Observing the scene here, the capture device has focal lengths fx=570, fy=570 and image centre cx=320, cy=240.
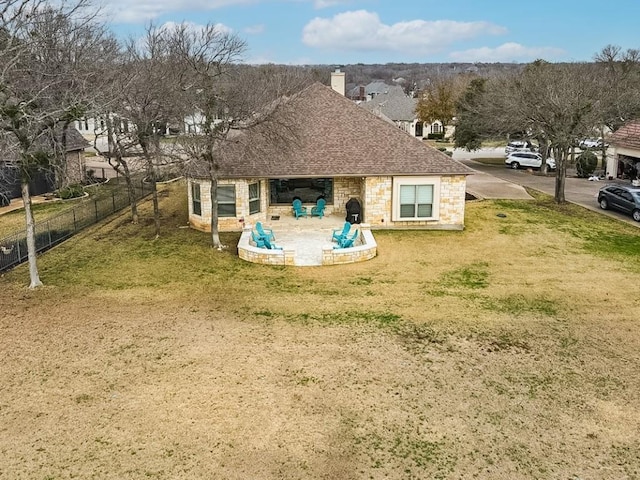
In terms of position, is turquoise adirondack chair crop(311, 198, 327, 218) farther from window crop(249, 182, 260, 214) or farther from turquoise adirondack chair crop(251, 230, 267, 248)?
turquoise adirondack chair crop(251, 230, 267, 248)

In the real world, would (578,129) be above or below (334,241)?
above

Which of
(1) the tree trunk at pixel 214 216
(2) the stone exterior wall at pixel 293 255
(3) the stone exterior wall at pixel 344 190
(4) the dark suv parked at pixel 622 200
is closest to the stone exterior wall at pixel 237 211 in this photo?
(1) the tree trunk at pixel 214 216

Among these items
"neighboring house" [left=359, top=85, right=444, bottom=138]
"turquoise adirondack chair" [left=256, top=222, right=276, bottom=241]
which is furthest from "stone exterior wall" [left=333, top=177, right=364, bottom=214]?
"neighboring house" [left=359, top=85, right=444, bottom=138]

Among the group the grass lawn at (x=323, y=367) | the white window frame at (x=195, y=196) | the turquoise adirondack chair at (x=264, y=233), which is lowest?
the grass lawn at (x=323, y=367)

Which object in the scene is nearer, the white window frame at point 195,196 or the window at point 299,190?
the white window frame at point 195,196

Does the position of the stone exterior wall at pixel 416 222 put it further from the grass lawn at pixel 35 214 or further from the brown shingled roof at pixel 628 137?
the brown shingled roof at pixel 628 137

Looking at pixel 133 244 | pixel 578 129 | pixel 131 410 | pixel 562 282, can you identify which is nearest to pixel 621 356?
pixel 562 282

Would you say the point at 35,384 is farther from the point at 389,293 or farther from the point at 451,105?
the point at 451,105
